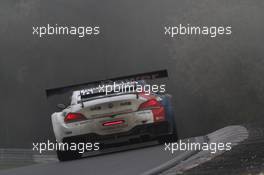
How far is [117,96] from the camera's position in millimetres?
14477

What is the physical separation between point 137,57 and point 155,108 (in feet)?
177

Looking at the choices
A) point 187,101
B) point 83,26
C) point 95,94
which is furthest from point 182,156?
point 83,26

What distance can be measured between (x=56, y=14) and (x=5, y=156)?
4257 cm

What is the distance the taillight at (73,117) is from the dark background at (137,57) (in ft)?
114

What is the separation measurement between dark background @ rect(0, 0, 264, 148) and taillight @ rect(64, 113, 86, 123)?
1371 inches

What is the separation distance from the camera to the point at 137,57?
225 feet

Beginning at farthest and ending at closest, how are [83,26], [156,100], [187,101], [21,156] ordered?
[83,26], [187,101], [21,156], [156,100]

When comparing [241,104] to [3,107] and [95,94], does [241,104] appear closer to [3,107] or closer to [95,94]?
[3,107]

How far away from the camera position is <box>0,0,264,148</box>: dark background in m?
52.1
